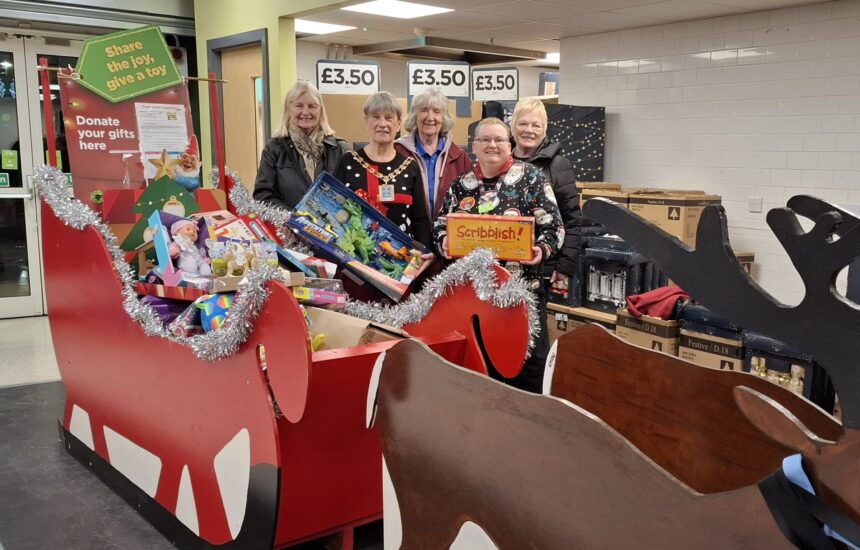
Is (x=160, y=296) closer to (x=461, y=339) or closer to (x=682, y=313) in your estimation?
(x=461, y=339)

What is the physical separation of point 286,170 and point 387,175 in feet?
2.15

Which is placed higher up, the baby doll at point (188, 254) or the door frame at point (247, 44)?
the door frame at point (247, 44)

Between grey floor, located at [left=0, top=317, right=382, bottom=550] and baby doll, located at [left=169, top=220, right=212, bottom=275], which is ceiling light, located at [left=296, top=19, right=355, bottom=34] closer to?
grey floor, located at [left=0, top=317, right=382, bottom=550]

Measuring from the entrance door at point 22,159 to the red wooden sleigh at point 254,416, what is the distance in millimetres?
3991

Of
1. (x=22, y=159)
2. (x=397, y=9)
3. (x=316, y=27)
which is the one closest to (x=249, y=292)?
(x=397, y=9)

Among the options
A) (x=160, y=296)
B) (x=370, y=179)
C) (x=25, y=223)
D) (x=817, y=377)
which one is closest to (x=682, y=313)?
(x=817, y=377)

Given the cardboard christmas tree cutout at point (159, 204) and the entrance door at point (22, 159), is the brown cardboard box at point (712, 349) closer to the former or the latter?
the cardboard christmas tree cutout at point (159, 204)

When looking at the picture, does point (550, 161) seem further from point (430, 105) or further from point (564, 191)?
point (430, 105)

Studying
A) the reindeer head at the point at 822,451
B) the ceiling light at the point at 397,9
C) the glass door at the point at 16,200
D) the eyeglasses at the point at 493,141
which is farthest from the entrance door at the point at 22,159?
the reindeer head at the point at 822,451

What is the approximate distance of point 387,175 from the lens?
3.41 m

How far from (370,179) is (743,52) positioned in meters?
3.57

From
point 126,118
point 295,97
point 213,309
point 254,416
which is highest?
point 295,97

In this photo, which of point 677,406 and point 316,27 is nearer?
point 677,406

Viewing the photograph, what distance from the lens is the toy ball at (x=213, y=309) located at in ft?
8.34
